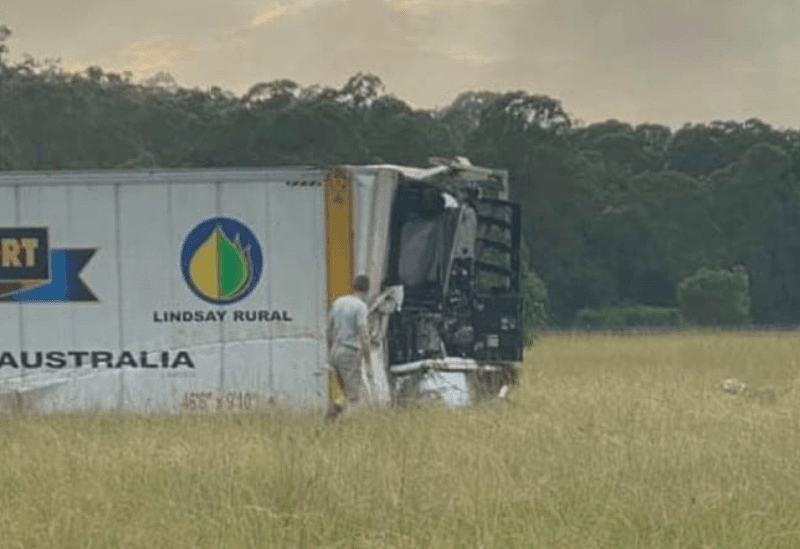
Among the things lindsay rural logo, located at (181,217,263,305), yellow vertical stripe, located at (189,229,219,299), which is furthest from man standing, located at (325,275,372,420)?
yellow vertical stripe, located at (189,229,219,299)

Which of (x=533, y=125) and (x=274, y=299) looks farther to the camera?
(x=533, y=125)

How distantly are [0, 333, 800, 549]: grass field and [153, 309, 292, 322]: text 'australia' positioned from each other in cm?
149

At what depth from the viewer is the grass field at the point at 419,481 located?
6.77 m

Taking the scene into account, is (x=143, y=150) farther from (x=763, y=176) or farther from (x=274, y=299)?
(x=274, y=299)

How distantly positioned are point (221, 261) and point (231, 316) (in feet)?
1.87

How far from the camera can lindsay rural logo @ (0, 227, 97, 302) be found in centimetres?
1312

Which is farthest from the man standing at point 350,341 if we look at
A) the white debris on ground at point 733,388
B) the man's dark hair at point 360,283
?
the white debris on ground at point 733,388

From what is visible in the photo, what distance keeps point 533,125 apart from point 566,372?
4306 centimetres

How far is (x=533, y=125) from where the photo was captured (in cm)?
6309

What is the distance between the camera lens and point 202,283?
13.0m

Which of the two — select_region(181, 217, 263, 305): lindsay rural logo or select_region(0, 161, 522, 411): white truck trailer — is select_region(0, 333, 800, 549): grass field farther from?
select_region(181, 217, 263, 305): lindsay rural logo

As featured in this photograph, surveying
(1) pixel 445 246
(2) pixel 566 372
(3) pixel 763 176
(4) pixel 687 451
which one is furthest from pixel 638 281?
(4) pixel 687 451

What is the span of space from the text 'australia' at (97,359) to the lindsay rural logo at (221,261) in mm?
678

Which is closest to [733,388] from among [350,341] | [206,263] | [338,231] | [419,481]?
[338,231]
